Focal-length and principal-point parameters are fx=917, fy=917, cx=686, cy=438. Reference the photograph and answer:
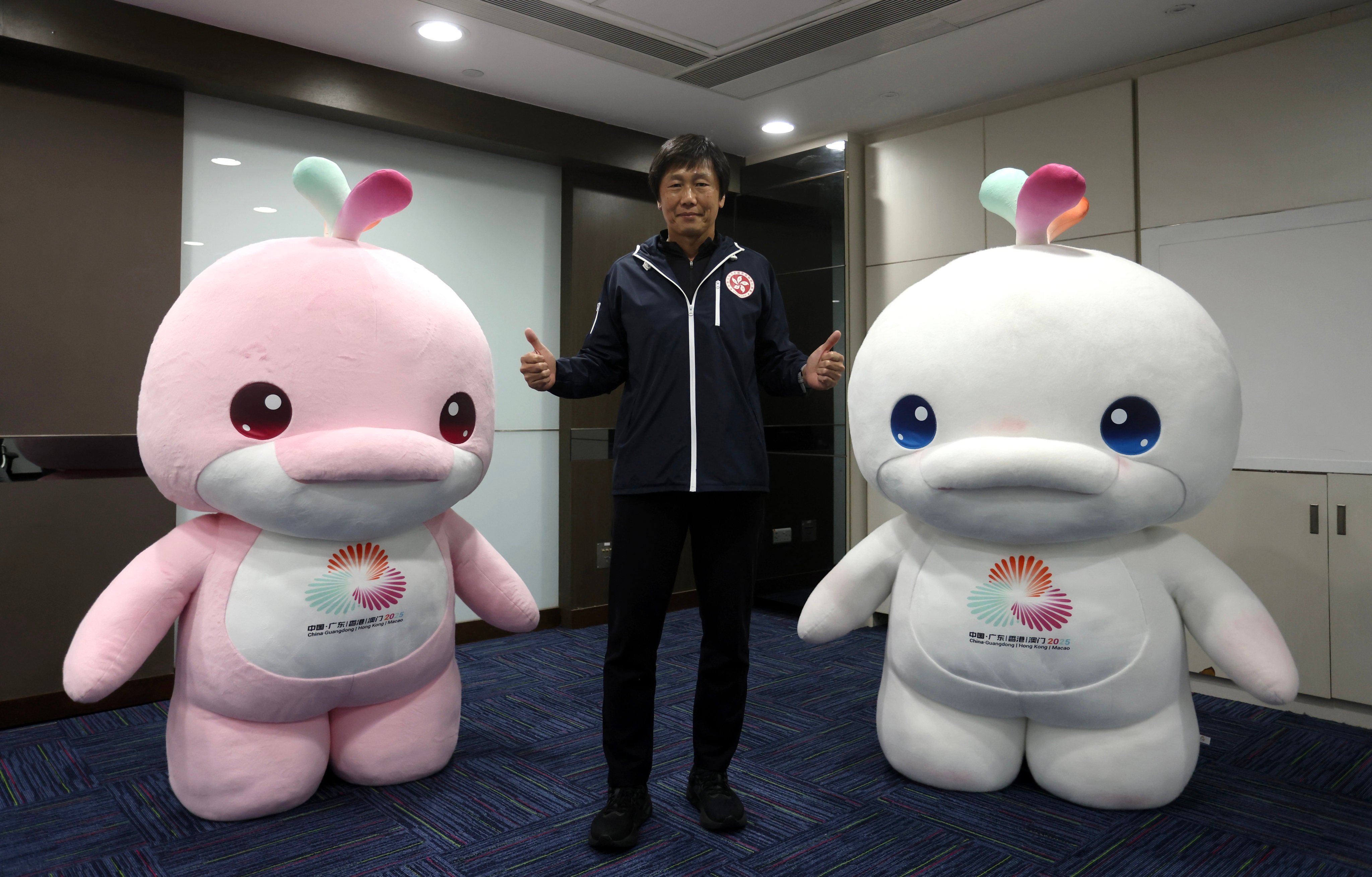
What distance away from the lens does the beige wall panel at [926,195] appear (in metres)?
4.12

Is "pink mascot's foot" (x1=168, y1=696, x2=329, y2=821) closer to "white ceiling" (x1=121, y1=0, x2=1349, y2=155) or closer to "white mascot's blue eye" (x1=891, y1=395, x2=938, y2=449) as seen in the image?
"white mascot's blue eye" (x1=891, y1=395, x2=938, y2=449)

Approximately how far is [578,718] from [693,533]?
47.8 inches

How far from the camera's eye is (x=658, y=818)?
2.21 meters

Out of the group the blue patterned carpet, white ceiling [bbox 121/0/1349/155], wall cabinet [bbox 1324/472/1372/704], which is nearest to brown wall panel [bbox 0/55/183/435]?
white ceiling [bbox 121/0/1349/155]

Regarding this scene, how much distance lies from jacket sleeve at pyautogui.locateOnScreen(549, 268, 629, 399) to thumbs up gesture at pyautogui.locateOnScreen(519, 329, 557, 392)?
1.8 inches

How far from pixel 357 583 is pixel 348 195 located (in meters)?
0.99

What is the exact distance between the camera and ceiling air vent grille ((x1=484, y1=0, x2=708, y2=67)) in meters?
3.11

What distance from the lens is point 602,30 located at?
10.9ft

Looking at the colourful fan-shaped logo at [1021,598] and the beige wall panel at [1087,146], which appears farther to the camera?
the beige wall panel at [1087,146]

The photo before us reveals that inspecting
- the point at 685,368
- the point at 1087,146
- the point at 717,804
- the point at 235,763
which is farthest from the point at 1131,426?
the point at 235,763

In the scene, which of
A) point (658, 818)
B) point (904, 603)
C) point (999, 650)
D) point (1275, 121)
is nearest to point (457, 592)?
point (658, 818)

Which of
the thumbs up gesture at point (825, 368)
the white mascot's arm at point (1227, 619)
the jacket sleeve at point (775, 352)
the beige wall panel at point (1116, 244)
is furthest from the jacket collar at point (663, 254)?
the beige wall panel at point (1116, 244)

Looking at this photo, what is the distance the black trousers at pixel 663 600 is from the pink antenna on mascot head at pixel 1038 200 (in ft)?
3.26

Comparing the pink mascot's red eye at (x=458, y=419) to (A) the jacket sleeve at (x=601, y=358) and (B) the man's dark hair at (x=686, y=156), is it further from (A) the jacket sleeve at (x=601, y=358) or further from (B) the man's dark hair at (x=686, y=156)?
(B) the man's dark hair at (x=686, y=156)
